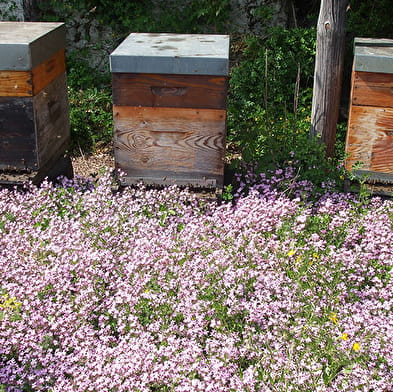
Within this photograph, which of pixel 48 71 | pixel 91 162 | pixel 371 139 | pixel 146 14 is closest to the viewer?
pixel 371 139

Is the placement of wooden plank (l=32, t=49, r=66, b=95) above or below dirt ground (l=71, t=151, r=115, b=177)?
above

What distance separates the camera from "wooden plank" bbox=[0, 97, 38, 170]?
4004mm

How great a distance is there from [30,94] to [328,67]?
2.36m

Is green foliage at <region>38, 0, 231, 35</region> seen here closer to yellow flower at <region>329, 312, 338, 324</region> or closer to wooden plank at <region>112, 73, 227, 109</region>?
wooden plank at <region>112, 73, 227, 109</region>

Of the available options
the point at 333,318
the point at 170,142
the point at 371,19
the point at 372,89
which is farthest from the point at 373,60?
the point at 371,19

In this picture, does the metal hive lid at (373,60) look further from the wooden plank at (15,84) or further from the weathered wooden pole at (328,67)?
the wooden plank at (15,84)

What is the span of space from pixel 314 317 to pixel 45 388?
1.36 meters

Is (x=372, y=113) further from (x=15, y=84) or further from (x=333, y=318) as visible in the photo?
(x=15, y=84)

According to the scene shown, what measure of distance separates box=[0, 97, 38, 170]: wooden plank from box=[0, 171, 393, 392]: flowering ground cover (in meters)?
0.34

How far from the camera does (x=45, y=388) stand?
8.53 feet

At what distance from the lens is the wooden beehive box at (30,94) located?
3.86m

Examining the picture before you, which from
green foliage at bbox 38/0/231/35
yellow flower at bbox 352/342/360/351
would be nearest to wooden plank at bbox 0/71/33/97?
yellow flower at bbox 352/342/360/351

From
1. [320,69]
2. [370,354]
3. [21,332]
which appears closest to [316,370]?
[370,354]

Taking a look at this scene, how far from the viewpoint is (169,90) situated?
12.6 ft
